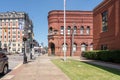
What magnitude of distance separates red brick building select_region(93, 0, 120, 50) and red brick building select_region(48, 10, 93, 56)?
1838cm

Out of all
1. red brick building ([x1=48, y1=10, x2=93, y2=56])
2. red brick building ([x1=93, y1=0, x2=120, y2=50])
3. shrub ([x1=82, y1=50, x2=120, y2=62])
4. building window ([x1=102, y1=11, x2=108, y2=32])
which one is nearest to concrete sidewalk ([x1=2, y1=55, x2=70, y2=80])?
shrub ([x1=82, y1=50, x2=120, y2=62])

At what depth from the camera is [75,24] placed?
6134 cm

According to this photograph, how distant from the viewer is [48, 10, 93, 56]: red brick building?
59.8 metres

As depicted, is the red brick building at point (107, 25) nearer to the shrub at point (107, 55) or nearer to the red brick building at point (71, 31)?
the shrub at point (107, 55)

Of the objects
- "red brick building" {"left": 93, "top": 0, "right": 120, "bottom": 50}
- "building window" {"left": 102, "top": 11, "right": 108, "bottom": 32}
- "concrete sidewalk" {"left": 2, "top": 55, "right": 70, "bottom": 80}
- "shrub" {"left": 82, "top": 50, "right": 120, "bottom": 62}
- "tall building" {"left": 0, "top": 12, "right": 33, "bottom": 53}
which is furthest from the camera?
"tall building" {"left": 0, "top": 12, "right": 33, "bottom": 53}

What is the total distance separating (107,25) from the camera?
3606 cm

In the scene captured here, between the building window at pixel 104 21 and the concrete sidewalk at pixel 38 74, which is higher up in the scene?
the building window at pixel 104 21

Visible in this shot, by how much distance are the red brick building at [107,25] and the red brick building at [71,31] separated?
1838 centimetres

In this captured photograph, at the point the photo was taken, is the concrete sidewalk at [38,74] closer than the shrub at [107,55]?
Yes

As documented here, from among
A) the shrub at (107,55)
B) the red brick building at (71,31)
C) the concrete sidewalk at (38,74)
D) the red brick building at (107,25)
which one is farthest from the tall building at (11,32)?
the concrete sidewalk at (38,74)

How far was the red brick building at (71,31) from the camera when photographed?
59781mm

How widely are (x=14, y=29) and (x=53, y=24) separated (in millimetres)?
88822

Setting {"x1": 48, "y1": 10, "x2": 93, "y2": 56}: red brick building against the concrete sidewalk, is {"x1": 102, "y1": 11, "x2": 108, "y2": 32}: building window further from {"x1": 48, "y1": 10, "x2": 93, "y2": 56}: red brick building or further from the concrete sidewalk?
{"x1": 48, "y1": 10, "x2": 93, "y2": 56}: red brick building

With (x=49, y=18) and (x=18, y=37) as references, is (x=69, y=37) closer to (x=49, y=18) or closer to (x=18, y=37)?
(x=49, y=18)
